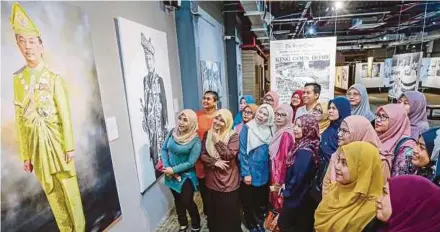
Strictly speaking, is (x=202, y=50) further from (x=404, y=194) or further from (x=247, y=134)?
(x=404, y=194)

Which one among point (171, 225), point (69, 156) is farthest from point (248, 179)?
point (69, 156)

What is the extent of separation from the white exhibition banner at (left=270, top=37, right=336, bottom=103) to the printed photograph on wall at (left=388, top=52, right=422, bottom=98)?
179cm

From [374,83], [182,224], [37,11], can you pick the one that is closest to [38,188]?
[37,11]

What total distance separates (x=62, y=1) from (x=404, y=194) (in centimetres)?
212

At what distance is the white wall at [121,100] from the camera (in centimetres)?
186

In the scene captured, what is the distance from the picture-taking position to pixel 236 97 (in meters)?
6.76

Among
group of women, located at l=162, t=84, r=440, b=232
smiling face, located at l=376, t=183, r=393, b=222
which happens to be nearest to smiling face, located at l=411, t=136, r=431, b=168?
group of women, located at l=162, t=84, r=440, b=232

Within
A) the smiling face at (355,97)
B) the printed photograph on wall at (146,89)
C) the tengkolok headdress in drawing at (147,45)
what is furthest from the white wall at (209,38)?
the smiling face at (355,97)

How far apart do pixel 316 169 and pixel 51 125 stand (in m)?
1.81

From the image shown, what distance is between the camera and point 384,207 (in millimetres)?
1193

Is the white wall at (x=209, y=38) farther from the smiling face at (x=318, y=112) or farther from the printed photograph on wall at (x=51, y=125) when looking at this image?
the printed photograph on wall at (x=51, y=125)

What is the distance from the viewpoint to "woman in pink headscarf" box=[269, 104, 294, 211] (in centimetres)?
218

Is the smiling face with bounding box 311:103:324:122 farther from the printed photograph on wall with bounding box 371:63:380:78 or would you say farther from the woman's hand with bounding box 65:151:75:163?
the printed photograph on wall with bounding box 371:63:380:78

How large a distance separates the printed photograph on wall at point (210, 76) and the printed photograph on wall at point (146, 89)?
1.01m
